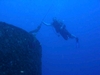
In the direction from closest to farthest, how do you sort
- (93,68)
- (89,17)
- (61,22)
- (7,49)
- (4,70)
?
(4,70), (7,49), (61,22), (93,68), (89,17)

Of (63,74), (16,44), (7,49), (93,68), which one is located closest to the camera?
(7,49)

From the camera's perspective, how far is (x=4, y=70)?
4.99 meters

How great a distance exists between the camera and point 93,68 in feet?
284

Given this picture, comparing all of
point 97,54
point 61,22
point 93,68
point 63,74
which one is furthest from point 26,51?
point 97,54

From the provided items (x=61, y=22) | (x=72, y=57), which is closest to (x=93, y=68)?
(x=72, y=57)

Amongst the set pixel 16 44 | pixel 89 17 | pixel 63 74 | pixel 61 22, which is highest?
pixel 16 44

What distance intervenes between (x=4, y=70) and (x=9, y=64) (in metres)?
0.26

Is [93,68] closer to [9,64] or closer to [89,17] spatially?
[89,17]

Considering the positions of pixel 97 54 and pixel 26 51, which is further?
pixel 97 54

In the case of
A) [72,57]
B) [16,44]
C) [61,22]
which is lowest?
[72,57]

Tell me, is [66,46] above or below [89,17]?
below

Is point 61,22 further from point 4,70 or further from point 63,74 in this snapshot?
point 63,74

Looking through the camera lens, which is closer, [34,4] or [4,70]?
[4,70]

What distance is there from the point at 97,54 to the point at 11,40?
317 ft
